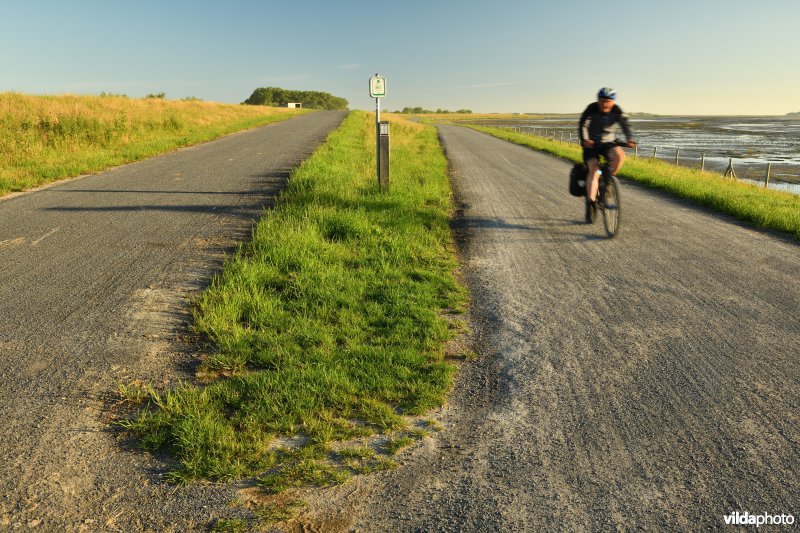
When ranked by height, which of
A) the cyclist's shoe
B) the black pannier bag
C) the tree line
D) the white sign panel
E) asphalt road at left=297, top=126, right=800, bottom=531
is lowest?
asphalt road at left=297, top=126, right=800, bottom=531

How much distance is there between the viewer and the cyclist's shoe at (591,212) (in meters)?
8.72

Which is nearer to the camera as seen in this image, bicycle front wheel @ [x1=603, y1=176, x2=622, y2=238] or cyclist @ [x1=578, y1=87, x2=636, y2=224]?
bicycle front wheel @ [x1=603, y1=176, x2=622, y2=238]

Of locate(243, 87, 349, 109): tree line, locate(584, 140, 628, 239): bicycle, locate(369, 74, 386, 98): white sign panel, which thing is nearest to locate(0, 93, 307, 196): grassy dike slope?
locate(369, 74, 386, 98): white sign panel

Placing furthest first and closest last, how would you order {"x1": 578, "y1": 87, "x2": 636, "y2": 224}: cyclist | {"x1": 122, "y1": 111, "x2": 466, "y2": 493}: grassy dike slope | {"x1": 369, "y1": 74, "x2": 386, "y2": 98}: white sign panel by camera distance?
{"x1": 369, "y1": 74, "x2": 386, "y2": 98}: white sign panel
{"x1": 578, "y1": 87, "x2": 636, "y2": 224}: cyclist
{"x1": 122, "y1": 111, "x2": 466, "y2": 493}: grassy dike slope

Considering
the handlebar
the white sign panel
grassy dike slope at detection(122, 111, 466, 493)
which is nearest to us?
grassy dike slope at detection(122, 111, 466, 493)

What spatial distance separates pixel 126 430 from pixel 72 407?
0.47 metres

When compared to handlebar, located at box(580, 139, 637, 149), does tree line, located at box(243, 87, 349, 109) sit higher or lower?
higher

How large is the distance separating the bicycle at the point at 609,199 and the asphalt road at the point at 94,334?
207 inches

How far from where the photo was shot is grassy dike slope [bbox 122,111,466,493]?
2941 millimetres

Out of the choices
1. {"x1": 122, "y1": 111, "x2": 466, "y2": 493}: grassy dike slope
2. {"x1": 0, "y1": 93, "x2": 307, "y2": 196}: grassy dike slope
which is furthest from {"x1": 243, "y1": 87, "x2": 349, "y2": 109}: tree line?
{"x1": 122, "y1": 111, "x2": 466, "y2": 493}: grassy dike slope

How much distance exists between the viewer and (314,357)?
156 inches

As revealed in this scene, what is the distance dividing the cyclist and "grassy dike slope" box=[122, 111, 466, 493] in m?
2.51

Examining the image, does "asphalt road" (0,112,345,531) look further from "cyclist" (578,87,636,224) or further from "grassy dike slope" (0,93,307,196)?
"cyclist" (578,87,636,224)

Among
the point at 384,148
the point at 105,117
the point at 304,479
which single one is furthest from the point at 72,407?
the point at 105,117
